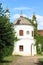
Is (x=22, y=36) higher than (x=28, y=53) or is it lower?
higher

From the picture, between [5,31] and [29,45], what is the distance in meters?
23.1

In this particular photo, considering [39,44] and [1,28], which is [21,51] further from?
[1,28]

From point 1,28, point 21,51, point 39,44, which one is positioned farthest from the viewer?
point 39,44

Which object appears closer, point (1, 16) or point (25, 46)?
point (1, 16)

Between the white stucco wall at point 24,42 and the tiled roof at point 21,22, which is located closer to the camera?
the tiled roof at point 21,22

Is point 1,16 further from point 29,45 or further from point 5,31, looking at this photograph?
point 29,45

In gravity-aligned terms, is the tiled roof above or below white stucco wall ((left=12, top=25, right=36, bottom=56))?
above

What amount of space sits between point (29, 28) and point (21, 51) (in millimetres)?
5096

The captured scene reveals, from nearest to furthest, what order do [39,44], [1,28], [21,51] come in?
[1,28]
[21,51]
[39,44]

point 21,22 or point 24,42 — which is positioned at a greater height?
point 21,22

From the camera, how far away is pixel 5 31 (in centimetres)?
3478

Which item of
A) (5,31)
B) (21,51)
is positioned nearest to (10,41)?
(5,31)

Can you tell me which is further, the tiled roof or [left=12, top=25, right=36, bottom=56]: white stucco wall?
[left=12, top=25, right=36, bottom=56]: white stucco wall

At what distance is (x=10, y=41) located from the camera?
35531 millimetres
